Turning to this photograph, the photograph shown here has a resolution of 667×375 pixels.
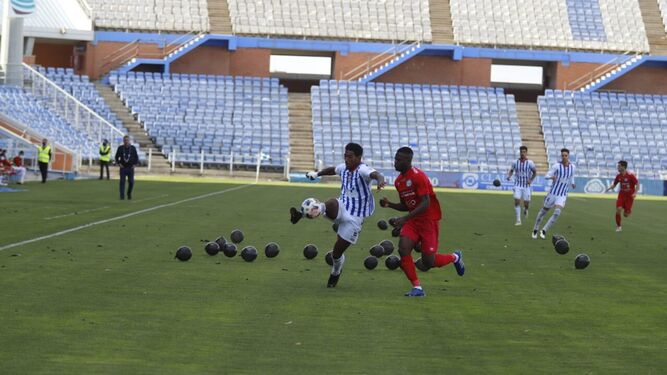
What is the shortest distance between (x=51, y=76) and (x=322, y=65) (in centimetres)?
1964

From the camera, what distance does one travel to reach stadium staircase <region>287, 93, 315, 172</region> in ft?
210

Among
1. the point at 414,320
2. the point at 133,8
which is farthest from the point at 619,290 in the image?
the point at 133,8

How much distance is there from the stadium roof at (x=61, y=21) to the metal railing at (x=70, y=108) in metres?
6.74

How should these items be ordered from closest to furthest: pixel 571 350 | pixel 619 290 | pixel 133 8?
1. pixel 571 350
2. pixel 619 290
3. pixel 133 8

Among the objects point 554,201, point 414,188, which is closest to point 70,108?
point 554,201

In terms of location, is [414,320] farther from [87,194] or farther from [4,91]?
[4,91]

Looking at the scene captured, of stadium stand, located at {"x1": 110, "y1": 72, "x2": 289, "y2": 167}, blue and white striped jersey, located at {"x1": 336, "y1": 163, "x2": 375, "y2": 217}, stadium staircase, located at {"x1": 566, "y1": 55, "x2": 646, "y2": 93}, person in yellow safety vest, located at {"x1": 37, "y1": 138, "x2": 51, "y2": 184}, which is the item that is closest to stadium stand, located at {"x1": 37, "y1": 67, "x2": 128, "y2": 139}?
stadium stand, located at {"x1": 110, "y1": 72, "x2": 289, "y2": 167}

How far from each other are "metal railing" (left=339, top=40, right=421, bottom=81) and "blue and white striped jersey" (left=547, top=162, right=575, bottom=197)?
155 feet

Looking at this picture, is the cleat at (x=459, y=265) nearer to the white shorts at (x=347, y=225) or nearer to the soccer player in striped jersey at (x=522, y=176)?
the white shorts at (x=347, y=225)

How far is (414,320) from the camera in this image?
11.4 m

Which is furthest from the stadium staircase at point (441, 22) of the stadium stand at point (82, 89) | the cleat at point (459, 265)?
the cleat at point (459, 265)

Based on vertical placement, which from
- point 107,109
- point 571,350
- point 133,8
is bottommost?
point 571,350

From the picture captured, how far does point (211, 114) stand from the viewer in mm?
66625

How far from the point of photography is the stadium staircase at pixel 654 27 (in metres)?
75.9
